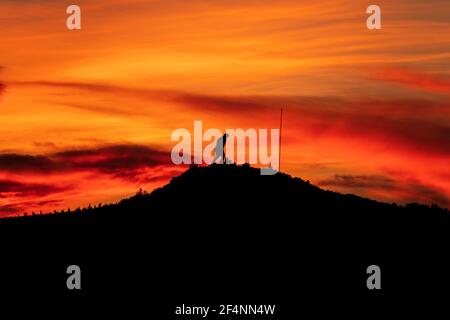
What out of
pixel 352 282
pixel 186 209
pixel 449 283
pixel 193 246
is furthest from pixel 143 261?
pixel 449 283

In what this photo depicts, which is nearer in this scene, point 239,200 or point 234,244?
point 234,244

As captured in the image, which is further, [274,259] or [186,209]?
[186,209]

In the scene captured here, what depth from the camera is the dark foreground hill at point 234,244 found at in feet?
177

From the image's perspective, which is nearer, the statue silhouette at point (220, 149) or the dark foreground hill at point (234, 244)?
the dark foreground hill at point (234, 244)

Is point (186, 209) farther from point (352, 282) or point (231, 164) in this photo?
point (352, 282)

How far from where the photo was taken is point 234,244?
2302 inches

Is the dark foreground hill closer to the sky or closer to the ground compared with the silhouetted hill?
closer to the ground

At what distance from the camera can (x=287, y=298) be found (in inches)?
2076

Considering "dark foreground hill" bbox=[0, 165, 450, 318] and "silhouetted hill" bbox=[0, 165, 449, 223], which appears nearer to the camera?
"dark foreground hill" bbox=[0, 165, 450, 318]

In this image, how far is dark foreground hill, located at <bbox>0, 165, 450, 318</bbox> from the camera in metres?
54.0

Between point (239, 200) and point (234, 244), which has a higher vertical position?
point (239, 200)
